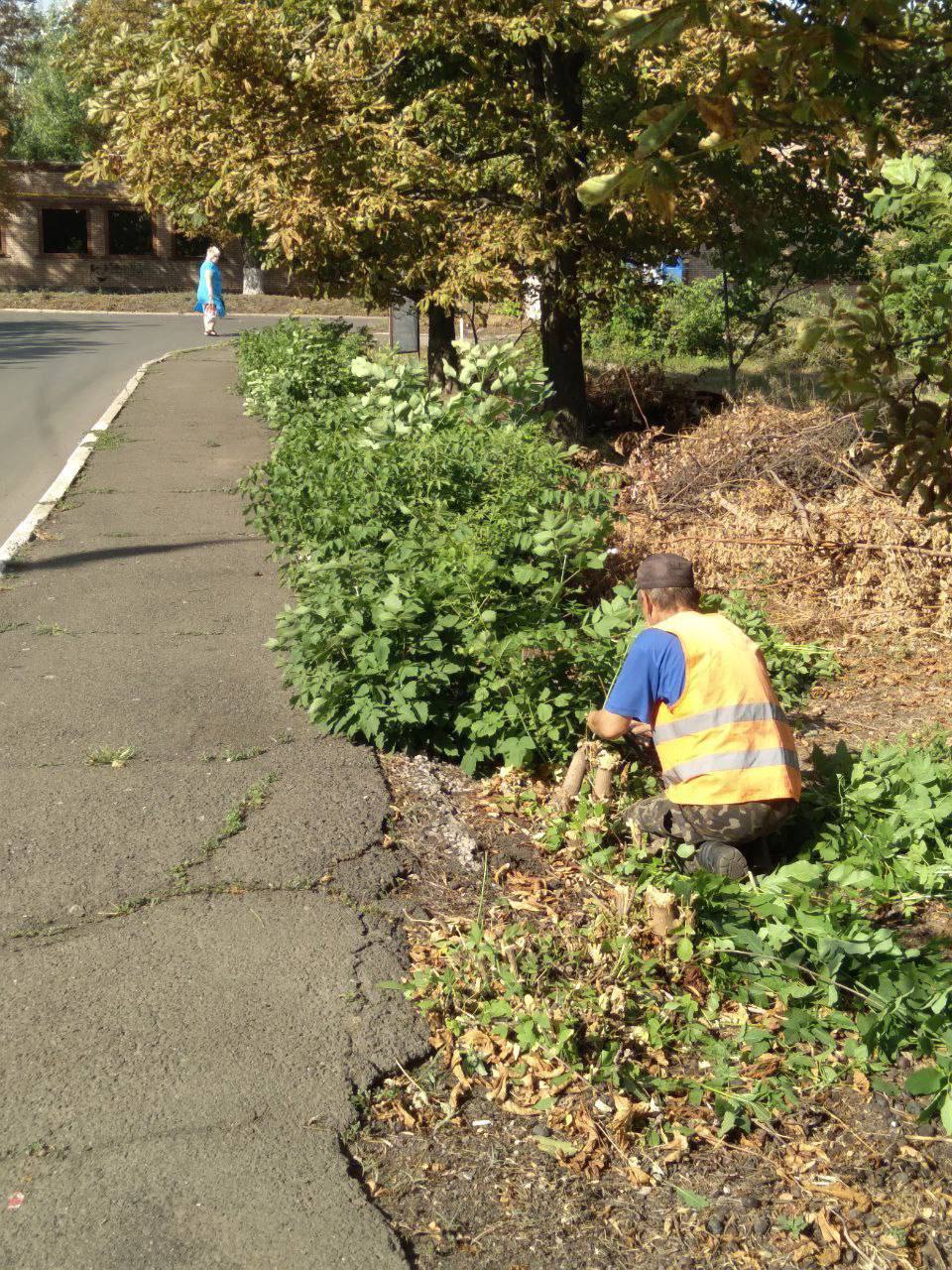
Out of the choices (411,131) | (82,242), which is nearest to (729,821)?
(411,131)

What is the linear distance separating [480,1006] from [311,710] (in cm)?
233

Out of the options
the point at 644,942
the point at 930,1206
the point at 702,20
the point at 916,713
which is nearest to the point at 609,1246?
the point at 930,1206

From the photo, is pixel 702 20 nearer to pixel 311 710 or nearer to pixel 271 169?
pixel 311 710

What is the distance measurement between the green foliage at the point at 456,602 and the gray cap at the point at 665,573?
2.17ft

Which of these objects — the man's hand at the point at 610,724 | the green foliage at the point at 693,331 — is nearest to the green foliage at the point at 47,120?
the green foliage at the point at 693,331

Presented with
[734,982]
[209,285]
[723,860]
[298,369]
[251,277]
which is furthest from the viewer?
[251,277]

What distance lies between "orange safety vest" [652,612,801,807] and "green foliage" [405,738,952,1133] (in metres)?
0.30

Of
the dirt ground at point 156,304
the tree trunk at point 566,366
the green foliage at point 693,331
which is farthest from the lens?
the dirt ground at point 156,304

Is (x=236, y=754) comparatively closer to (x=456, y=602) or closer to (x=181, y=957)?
(x=456, y=602)

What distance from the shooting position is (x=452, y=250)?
11.2 m

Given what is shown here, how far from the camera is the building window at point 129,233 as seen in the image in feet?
166

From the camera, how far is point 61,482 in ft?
39.2

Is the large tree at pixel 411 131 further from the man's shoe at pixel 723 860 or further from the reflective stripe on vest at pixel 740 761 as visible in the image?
the man's shoe at pixel 723 860

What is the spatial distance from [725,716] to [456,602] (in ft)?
5.00
